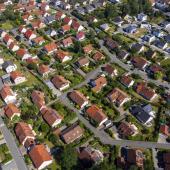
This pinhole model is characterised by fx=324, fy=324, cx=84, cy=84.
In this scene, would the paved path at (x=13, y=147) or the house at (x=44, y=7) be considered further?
the house at (x=44, y=7)

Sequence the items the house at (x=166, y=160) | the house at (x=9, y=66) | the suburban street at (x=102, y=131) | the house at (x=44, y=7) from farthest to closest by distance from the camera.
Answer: the house at (x=44, y=7) → the house at (x=9, y=66) → the suburban street at (x=102, y=131) → the house at (x=166, y=160)

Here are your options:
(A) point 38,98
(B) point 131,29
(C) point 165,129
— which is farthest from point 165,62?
(A) point 38,98

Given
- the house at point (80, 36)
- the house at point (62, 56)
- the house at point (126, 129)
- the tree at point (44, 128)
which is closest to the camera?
the house at point (126, 129)

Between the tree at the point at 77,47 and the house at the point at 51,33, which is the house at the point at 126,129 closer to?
the tree at the point at 77,47

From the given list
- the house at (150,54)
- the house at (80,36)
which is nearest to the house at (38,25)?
the house at (80,36)

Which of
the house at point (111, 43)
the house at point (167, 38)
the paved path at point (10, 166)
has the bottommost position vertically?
the paved path at point (10, 166)

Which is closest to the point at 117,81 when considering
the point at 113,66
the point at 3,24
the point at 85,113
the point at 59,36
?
the point at 113,66

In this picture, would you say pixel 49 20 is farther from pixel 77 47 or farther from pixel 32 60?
pixel 32 60
